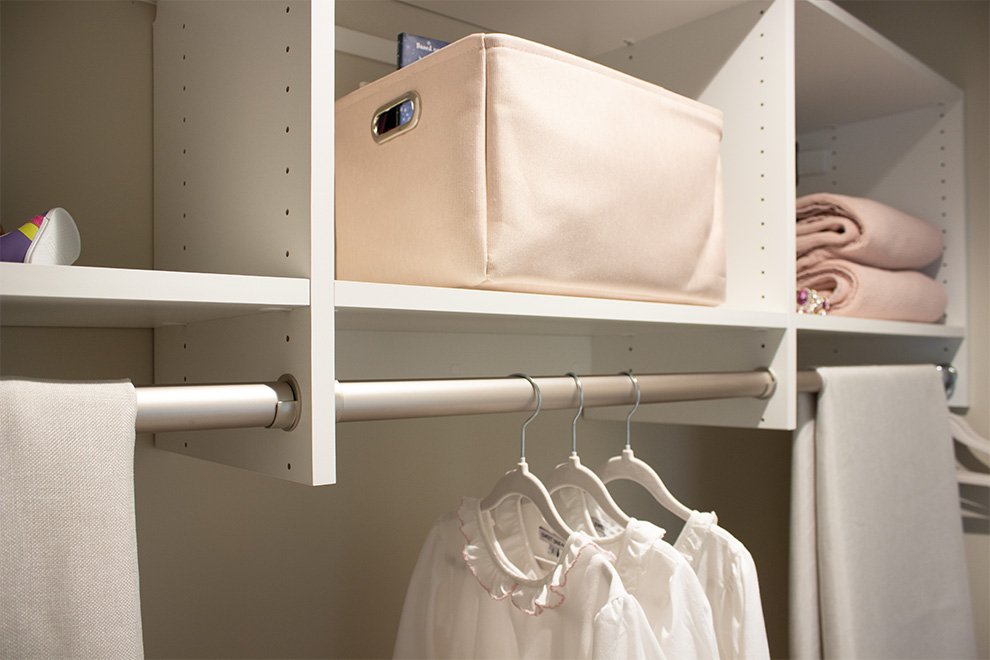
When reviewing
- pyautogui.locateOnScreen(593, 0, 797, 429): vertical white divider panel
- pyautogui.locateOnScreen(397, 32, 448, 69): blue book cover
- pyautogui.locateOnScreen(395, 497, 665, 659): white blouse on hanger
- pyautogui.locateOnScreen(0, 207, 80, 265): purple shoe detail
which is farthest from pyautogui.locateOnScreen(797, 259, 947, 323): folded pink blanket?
pyautogui.locateOnScreen(0, 207, 80, 265): purple shoe detail

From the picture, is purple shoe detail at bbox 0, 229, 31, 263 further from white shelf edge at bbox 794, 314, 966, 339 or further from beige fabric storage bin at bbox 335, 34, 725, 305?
white shelf edge at bbox 794, 314, 966, 339

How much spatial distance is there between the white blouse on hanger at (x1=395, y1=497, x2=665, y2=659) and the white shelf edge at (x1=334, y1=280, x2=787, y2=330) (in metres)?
0.22

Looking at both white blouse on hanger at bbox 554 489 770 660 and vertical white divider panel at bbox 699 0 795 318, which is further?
vertical white divider panel at bbox 699 0 795 318

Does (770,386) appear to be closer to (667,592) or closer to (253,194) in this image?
(667,592)

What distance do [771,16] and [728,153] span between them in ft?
0.58

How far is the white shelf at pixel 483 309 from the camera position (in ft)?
1.95

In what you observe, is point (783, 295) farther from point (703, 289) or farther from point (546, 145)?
point (546, 145)

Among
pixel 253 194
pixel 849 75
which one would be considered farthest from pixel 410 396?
pixel 849 75

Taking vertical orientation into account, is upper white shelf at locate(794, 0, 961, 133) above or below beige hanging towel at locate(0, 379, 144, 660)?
above

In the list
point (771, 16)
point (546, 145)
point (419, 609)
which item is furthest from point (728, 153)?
point (419, 609)

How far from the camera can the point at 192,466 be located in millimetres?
852

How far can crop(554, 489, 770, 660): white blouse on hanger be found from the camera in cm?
79

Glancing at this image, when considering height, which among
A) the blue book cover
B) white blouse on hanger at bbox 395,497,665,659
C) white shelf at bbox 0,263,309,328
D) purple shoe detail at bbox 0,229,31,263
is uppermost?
the blue book cover

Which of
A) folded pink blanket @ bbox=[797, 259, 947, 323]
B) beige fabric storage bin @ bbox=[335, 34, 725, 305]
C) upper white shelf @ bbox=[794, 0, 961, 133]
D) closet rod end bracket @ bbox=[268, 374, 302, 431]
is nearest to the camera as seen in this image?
closet rod end bracket @ bbox=[268, 374, 302, 431]
